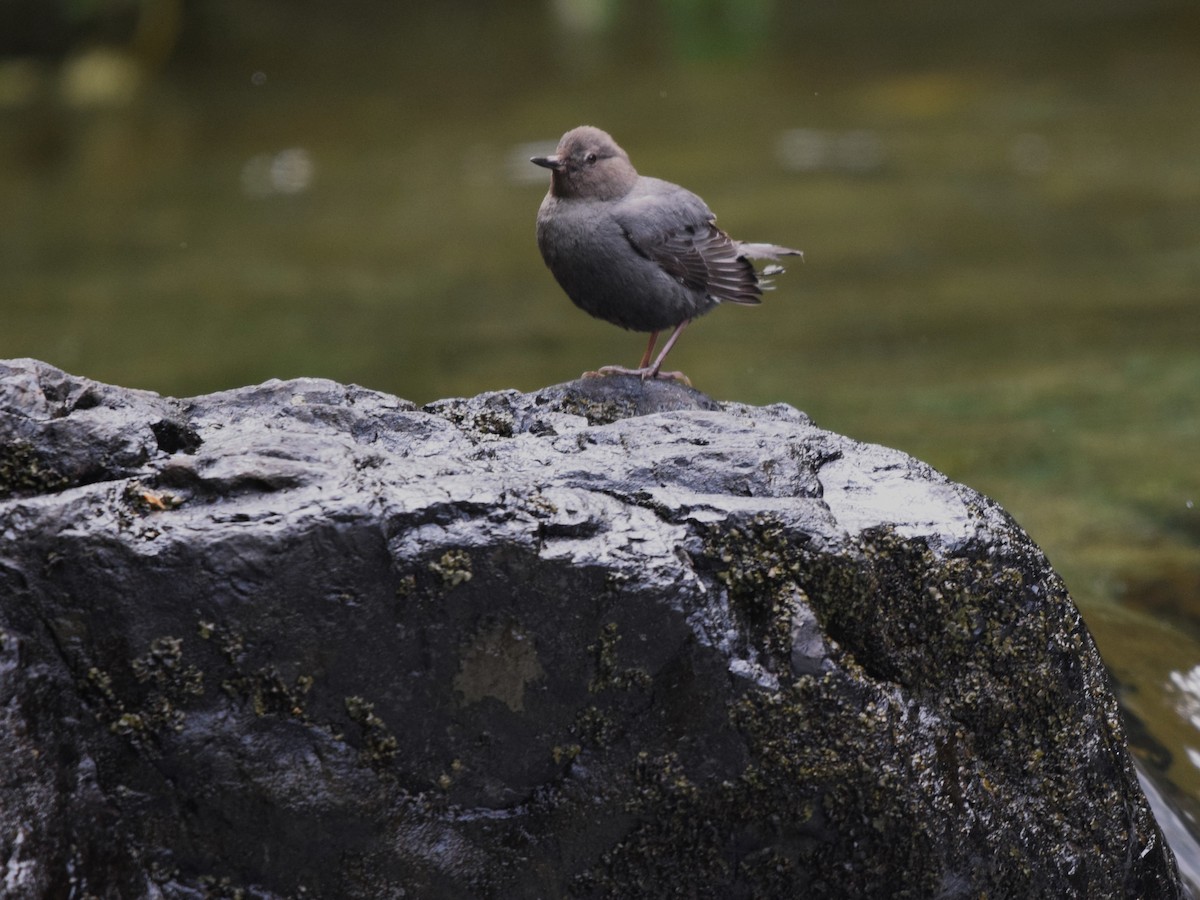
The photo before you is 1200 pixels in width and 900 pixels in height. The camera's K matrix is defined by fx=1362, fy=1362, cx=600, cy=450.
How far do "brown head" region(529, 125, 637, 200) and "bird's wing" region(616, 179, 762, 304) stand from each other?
72 millimetres

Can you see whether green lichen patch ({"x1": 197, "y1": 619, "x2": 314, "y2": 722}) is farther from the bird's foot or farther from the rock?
the bird's foot

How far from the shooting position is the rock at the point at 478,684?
2.44 metres

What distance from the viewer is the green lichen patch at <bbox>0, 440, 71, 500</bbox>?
8.48ft

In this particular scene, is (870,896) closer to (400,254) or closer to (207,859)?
(207,859)

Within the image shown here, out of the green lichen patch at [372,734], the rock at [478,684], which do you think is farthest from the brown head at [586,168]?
the green lichen patch at [372,734]

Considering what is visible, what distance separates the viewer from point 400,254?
1020 cm

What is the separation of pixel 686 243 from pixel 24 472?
208cm

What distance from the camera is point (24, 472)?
260cm

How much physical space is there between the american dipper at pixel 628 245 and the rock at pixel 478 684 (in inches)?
50.6

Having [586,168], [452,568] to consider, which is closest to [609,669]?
[452,568]

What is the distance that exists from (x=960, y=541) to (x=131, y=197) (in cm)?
1007

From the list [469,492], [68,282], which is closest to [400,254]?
[68,282]

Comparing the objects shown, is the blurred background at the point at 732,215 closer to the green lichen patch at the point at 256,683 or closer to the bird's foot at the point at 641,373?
the bird's foot at the point at 641,373

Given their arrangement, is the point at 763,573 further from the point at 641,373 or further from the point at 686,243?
the point at 686,243
